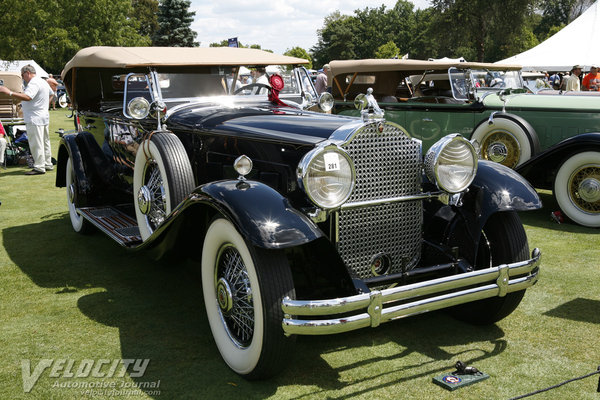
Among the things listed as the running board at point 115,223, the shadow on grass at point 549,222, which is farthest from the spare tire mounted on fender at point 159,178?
the shadow on grass at point 549,222

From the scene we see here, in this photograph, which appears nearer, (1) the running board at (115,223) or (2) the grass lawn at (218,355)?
(2) the grass lawn at (218,355)

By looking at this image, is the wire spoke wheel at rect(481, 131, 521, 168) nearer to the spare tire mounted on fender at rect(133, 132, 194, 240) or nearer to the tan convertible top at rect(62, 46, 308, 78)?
the tan convertible top at rect(62, 46, 308, 78)

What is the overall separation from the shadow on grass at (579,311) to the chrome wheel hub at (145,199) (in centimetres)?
301

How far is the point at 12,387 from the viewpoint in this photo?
8.97 feet

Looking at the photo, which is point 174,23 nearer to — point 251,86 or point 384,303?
point 251,86

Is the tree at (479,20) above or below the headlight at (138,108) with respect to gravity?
above

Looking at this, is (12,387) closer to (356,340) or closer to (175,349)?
(175,349)

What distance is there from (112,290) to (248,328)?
1723 mm

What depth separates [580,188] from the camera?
19.7 feet

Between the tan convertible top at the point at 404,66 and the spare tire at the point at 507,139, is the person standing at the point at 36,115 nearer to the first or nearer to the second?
the tan convertible top at the point at 404,66

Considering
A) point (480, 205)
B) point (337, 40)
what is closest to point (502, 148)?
point (480, 205)

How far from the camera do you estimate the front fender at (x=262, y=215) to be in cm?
251

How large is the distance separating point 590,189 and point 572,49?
14255 millimetres

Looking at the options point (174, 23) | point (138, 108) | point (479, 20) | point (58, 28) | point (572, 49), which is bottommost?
point (138, 108)
